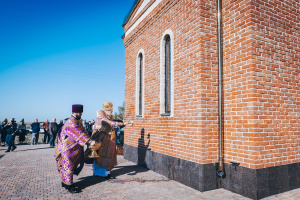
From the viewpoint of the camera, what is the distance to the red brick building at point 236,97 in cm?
438

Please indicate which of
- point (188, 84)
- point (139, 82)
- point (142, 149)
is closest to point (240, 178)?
point (188, 84)

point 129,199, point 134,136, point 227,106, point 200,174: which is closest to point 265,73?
point 227,106

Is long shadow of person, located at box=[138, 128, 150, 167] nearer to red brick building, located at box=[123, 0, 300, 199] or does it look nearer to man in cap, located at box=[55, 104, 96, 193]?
red brick building, located at box=[123, 0, 300, 199]

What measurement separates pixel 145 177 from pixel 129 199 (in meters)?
1.65

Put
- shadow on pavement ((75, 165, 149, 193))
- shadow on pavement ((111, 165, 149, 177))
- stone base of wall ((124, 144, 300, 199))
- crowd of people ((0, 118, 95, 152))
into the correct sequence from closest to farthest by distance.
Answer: stone base of wall ((124, 144, 300, 199)), shadow on pavement ((75, 165, 149, 193)), shadow on pavement ((111, 165, 149, 177)), crowd of people ((0, 118, 95, 152))

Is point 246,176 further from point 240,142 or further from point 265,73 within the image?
point 265,73

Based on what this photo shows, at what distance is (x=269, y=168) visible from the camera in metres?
4.35

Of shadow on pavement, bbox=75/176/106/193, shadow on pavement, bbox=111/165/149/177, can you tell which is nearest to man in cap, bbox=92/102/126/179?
shadow on pavement, bbox=75/176/106/193

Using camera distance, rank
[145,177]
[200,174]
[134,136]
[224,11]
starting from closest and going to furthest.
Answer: [200,174] → [224,11] → [145,177] → [134,136]

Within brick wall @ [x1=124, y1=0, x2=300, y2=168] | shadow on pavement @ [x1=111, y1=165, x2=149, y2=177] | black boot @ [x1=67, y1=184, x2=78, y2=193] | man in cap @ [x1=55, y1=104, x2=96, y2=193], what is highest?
brick wall @ [x1=124, y1=0, x2=300, y2=168]

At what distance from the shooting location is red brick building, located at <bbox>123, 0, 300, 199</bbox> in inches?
172

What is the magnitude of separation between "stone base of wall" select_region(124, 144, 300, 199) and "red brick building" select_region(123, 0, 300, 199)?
2cm

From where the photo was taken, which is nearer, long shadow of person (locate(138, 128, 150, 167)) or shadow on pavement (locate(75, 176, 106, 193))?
shadow on pavement (locate(75, 176, 106, 193))

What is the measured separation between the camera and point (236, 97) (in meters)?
4.64
